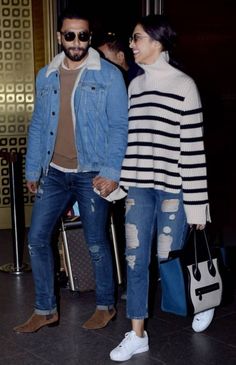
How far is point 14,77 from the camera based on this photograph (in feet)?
19.6

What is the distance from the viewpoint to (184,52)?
14.6ft

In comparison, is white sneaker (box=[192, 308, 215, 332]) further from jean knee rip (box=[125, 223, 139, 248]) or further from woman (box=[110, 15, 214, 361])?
jean knee rip (box=[125, 223, 139, 248])

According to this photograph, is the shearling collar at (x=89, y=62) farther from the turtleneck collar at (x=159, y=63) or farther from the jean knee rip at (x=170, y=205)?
the jean knee rip at (x=170, y=205)

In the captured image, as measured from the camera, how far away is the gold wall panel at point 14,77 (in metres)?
5.86

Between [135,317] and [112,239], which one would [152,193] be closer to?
[135,317]

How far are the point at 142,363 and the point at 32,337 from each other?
0.68 m

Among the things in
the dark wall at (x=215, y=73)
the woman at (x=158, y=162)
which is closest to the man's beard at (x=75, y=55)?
the woman at (x=158, y=162)

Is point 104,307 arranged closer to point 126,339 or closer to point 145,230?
point 126,339

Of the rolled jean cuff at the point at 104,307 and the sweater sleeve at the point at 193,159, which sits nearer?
the sweater sleeve at the point at 193,159

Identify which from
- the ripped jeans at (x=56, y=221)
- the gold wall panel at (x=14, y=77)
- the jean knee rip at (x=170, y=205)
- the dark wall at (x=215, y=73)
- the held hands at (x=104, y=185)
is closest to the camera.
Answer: the jean knee rip at (x=170, y=205)

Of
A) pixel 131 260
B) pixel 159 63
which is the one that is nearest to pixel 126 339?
pixel 131 260

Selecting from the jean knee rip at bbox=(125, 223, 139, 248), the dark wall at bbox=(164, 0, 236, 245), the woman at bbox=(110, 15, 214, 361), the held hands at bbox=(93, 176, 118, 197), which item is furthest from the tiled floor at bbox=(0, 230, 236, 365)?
the dark wall at bbox=(164, 0, 236, 245)

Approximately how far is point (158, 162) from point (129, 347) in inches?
37.1

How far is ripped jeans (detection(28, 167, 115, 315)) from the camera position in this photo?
3193 mm
